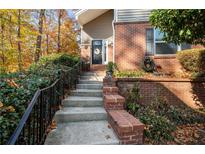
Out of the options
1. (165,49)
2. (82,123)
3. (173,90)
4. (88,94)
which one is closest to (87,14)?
(165,49)

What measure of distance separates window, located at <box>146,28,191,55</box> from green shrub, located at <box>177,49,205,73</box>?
3.34ft

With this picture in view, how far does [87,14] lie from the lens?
33.0 ft

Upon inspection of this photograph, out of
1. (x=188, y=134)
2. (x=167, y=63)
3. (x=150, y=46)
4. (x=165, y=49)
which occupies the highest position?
(x=150, y=46)

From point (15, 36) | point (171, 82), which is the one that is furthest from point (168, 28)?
point (15, 36)

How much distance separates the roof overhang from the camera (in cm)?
966

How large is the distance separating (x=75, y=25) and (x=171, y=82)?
15248 mm

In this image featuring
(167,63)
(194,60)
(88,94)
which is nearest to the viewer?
(88,94)

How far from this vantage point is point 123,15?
8555 millimetres

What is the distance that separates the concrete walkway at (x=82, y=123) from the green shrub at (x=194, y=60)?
3.68 metres

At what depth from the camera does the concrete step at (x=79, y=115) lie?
399cm

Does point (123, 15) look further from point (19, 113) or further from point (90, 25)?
point (19, 113)

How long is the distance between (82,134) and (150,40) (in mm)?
6216

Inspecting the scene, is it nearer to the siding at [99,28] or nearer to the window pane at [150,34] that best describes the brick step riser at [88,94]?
the window pane at [150,34]

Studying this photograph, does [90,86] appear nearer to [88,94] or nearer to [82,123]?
[88,94]
